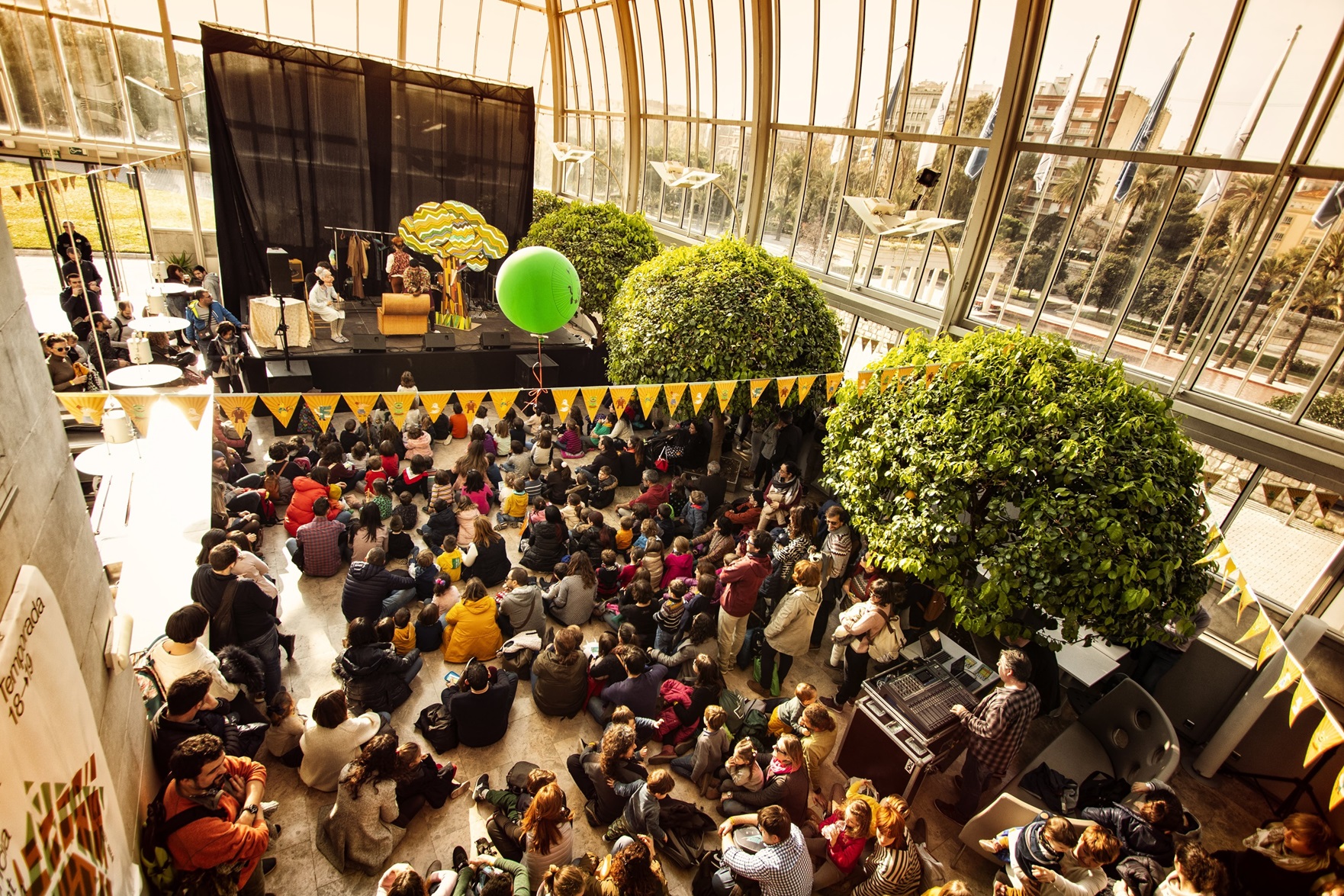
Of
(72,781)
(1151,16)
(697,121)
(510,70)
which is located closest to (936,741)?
(72,781)

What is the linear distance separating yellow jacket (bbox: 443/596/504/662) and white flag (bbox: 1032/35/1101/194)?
882 centimetres

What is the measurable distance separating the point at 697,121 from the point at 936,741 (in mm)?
14036

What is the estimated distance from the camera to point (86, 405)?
5.14m

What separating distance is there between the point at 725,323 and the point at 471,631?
4674 mm

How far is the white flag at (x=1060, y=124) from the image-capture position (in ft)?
26.2

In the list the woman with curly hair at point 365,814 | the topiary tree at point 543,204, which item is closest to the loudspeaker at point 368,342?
the topiary tree at point 543,204

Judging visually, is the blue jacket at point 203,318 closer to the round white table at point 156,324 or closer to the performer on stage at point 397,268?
the round white table at point 156,324

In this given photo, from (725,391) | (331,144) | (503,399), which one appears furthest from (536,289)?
(331,144)

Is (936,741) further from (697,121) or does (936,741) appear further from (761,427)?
(697,121)

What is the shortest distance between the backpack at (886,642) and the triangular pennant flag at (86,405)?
6.70m

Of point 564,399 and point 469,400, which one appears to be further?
point 564,399

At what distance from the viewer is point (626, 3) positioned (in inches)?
601

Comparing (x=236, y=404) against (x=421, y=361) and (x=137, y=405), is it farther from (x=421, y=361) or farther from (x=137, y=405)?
(x=421, y=361)

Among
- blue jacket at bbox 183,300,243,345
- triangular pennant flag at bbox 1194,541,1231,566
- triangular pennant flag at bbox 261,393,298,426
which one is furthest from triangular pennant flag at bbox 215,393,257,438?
triangular pennant flag at bbox 1194,541,1231,566
